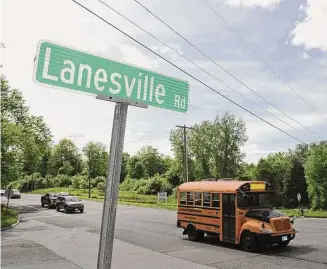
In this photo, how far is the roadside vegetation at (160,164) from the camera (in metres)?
31.2

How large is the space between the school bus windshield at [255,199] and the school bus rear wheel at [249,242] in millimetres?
1141

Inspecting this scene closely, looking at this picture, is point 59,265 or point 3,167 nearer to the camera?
point 59,265

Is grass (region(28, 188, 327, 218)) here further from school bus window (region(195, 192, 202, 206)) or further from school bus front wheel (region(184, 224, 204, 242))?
school bus window (region(195, 192, 202, 206))

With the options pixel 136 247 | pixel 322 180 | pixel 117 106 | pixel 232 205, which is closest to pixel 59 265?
pixel 136 247

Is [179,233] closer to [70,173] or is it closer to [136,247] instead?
[136,247]

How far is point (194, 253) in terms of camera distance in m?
12.2

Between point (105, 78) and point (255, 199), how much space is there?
12305 mm

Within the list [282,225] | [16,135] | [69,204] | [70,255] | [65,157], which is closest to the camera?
[70,255]

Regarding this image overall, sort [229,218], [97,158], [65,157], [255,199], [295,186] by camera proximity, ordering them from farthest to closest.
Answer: [65,157], [97,158], [295,186], [255,199], [229,218]

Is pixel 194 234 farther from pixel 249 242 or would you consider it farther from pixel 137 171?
pixel 137 171

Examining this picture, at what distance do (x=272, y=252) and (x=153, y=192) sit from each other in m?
61.6

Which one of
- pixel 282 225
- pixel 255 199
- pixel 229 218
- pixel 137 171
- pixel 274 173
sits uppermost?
pixel 137 171

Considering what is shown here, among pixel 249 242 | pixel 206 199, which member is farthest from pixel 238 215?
pixel 206 199

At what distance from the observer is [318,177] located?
3981 cm
